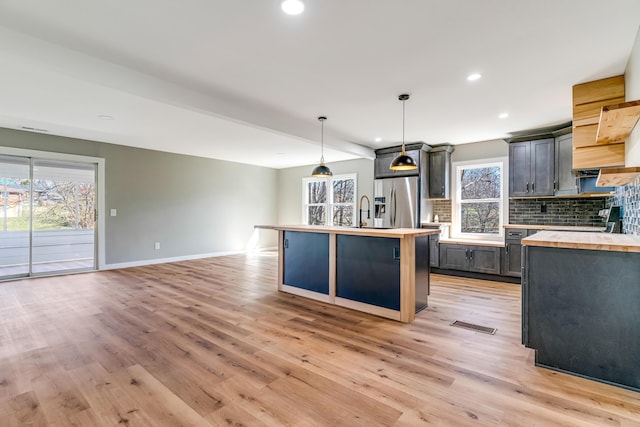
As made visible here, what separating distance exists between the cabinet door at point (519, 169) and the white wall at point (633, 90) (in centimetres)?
223

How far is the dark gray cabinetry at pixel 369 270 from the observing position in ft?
11.0

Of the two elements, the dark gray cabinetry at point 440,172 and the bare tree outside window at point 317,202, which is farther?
the bare tree outside window at point 317,202

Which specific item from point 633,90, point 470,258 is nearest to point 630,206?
point 633,90

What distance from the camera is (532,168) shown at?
5121 mm

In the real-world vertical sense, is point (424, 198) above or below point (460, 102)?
below

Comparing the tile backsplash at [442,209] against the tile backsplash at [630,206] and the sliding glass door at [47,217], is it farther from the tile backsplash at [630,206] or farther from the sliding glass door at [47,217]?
the sliding glass door at [47,217]

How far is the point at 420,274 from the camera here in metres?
3.57

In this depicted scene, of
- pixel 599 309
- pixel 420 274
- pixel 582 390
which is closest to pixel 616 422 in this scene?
pixel 582 390

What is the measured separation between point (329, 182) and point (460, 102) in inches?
194

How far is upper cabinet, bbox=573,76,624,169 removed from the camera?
A: 310 centimetres

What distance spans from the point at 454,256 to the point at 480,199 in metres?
1.30

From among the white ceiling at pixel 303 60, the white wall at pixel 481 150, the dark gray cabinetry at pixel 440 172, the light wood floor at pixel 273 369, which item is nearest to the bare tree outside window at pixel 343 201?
the dark gray cabinetry at pixel 440 172

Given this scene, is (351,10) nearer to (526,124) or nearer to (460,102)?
(460,102)

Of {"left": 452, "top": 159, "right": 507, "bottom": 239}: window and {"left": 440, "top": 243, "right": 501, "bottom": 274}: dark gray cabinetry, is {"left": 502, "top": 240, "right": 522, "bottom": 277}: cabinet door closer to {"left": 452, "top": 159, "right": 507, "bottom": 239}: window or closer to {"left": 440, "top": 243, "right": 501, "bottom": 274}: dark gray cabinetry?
{"left": 440, "top": 243, "right": 501, "bottom": 274}: dark gray cabinetry
